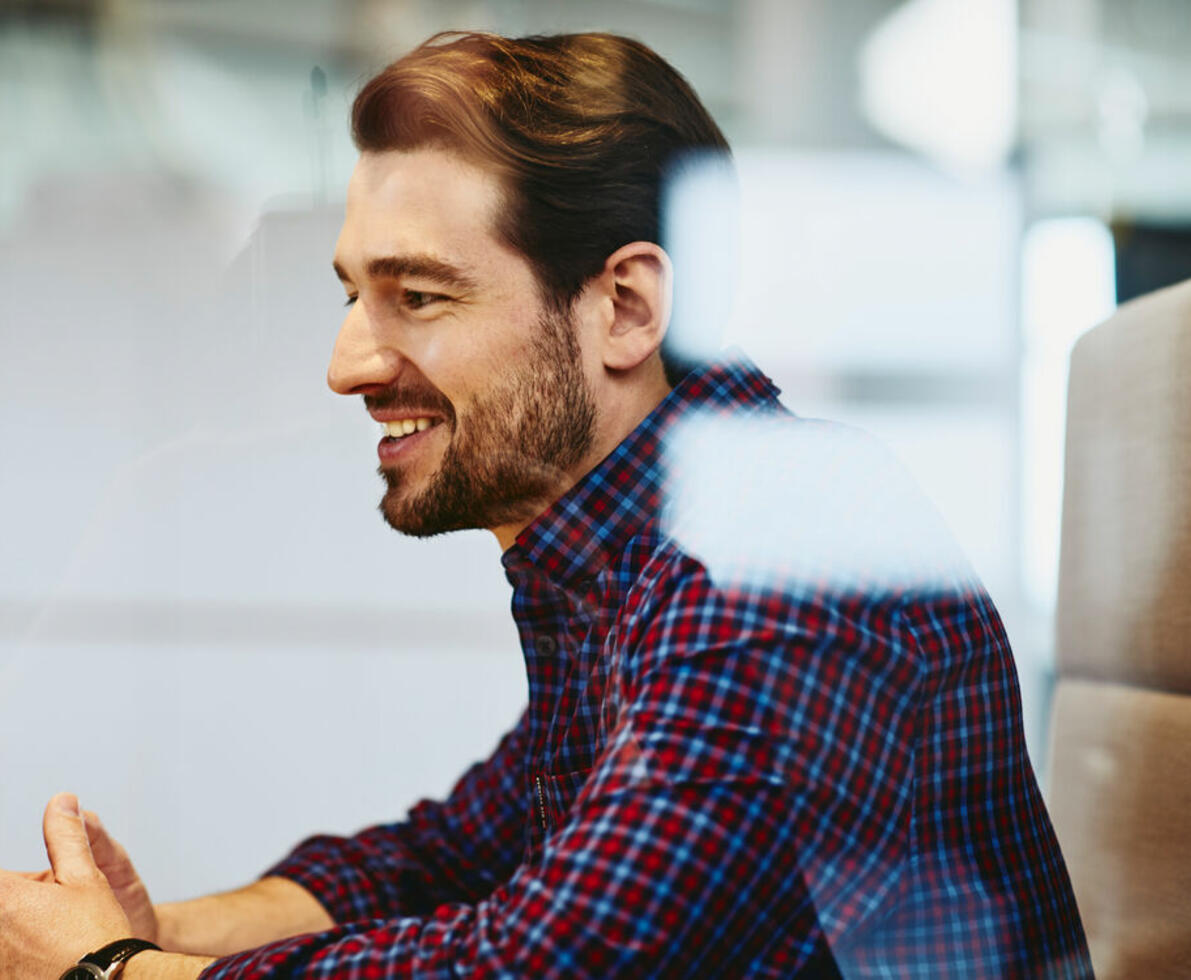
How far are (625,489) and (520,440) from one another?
86 mm

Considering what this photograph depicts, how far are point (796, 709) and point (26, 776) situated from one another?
0.68m

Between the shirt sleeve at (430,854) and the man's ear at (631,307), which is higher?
the man's ear at (631,307)

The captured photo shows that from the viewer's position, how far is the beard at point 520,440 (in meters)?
0.77

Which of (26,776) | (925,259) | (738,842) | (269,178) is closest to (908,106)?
(925,259)

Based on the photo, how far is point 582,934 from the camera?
1.61 feet

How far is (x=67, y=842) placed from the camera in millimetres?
710

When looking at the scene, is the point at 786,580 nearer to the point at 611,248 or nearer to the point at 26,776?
the point at 611,248

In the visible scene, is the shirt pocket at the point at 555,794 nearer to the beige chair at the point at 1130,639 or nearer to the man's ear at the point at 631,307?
the man's ear at the point at 631,307

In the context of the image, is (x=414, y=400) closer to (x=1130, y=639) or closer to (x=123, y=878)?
(x=123, y=878)

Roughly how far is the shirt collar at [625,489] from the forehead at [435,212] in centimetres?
15

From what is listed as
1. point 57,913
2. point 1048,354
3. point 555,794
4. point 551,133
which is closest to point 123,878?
point 57,913

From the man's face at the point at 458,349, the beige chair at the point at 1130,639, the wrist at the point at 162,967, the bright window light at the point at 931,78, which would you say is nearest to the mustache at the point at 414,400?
the man's face at the point at 458,349

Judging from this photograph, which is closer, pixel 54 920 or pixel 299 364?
pixel 54 920

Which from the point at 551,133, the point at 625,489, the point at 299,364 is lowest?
the point at 625,489
